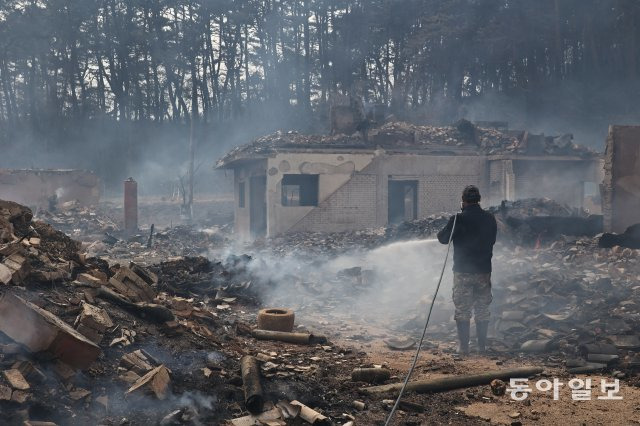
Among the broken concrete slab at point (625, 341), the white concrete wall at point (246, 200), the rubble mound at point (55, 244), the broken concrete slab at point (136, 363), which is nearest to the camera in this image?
the broken concrete slab at point (136, 363)

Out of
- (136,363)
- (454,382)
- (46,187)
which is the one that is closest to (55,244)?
(136,363)

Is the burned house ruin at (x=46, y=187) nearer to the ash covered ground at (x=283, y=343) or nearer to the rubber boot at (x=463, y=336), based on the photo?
the ash covered ground at (x=283, y=343)

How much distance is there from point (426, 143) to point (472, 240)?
1661 cm

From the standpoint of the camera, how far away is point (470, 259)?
6875 mm

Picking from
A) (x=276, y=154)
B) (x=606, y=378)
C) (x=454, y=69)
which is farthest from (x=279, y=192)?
(x=454, y=69)

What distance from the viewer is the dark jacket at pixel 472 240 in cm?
687

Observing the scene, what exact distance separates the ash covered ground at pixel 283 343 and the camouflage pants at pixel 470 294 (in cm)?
53

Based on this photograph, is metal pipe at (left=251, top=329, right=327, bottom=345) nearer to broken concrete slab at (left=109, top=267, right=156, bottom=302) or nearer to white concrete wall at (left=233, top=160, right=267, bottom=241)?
broken concrete slab at (left=109, top=267, right=156, bottom=302)

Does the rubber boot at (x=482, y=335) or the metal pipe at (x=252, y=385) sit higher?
the metal pipe at (x=252, y=385)

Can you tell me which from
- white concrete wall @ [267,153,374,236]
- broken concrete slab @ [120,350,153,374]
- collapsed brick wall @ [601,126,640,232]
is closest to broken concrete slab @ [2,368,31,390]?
broken concrete slab @ [120,350,153,374]

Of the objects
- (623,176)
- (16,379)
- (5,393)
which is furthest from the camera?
(623,176)

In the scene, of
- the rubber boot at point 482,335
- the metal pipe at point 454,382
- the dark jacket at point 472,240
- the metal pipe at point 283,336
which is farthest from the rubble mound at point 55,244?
the rubber boot at point 482,335

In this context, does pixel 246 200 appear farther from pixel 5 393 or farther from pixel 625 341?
pixel 5 393

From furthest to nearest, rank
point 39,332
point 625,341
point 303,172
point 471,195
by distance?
1. point 303,172
2. point 471,195
3. point 625,341
4. point 39,332
